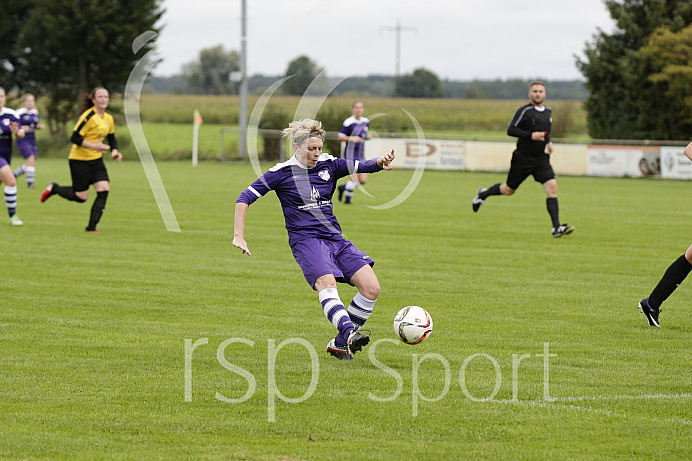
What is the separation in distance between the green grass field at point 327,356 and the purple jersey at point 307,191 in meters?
0.92

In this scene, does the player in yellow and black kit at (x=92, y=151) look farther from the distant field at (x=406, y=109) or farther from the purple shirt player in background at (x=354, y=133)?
the distant field at (x=406, y=109)

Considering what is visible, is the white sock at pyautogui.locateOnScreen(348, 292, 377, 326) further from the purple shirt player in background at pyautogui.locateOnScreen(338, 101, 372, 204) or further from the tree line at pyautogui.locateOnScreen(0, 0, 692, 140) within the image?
the tree line at pyautogui.locateOnScreen(0, 0, 692, 140)

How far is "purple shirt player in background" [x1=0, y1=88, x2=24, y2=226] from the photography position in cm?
1423

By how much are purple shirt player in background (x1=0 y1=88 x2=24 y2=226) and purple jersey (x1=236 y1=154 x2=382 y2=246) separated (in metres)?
8.90

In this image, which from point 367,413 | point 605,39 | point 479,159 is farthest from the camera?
point 605,39

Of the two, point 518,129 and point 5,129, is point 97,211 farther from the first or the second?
point 518,129

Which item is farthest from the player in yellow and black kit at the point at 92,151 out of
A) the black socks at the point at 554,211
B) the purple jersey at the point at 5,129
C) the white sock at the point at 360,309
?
the white sock at the point at 360,309

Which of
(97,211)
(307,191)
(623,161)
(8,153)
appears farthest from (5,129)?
(623,161)

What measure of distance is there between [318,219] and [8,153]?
38.9ft

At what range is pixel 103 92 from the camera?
12828 mm

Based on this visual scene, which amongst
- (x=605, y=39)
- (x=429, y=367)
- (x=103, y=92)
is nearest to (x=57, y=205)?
(x=103, y=92)

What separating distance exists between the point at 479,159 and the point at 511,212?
Result: 54.8 ft

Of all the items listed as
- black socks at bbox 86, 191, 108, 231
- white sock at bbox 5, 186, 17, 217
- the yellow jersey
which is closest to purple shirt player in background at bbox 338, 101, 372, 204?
black socks at bbox 86, 191, 108, 231

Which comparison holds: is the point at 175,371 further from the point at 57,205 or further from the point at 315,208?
the point at 57,205
